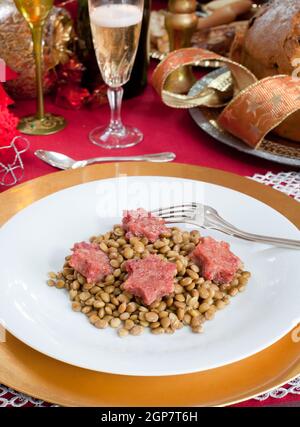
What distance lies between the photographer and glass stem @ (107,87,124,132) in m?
1.27

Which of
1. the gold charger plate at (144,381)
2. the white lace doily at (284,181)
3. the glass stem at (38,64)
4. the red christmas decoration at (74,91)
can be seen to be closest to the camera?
the gold charger plate at (144,381)

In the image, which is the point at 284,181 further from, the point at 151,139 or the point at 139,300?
the point at 139,300

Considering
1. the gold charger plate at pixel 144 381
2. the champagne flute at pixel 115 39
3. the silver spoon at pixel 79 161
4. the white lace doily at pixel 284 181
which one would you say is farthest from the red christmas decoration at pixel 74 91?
the gold charger plate at pixel 144 381

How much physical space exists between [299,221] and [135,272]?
1.05 feet

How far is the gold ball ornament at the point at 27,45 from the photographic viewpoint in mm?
1300

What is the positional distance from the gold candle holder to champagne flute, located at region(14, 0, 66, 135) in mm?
285

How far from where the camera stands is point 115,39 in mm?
1167

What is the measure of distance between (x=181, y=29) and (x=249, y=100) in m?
0.37

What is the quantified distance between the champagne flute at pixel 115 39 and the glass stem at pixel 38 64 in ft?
0.44

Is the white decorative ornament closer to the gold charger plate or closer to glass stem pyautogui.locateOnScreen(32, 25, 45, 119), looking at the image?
glass stem pyautogui.locateOnScreen(32, 25, 45, 119)

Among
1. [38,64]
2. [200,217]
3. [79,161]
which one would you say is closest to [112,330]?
[200,217]

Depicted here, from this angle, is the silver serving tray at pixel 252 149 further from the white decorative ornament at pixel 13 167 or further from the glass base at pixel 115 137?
the white decorative ornament at pixel 13 167

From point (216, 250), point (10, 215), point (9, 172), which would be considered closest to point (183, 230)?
point (216, 250)

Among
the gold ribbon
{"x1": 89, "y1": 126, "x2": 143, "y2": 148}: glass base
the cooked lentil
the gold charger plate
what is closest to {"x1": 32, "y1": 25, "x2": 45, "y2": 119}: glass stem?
{"x1": 89, "y1": 126, "x2": 143, "y2": 148}: glass base
